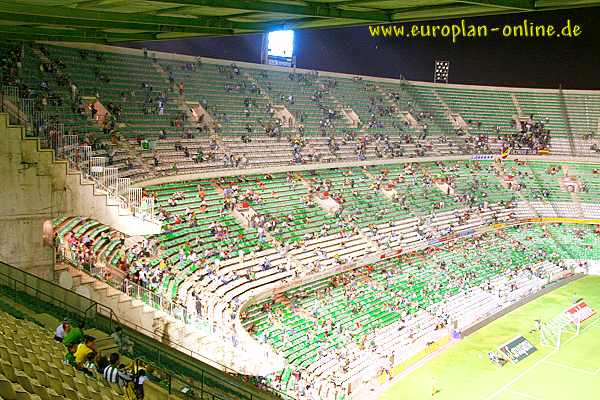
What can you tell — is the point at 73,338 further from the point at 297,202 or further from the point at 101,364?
the point at 297,202

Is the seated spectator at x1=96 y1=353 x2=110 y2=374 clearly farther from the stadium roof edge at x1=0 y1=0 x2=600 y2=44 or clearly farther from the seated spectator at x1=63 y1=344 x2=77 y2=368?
the stadium roof edge at x1=0 y1=0 x2=600 y2=44

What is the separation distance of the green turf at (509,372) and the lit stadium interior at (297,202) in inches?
4.4

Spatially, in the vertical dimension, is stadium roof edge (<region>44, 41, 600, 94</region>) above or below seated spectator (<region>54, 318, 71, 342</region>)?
above

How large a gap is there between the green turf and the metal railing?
10687 mm

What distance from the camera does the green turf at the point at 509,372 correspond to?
23.6 m

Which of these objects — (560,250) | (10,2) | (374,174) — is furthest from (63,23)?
(560,250)

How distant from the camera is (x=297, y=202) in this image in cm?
3172

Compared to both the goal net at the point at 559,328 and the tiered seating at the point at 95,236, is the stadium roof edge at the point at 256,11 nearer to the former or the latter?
the tiered seating at the point at 95,236

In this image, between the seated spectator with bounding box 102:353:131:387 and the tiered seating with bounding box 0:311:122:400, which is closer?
the tiered seating with bounding box 0:311:122:400

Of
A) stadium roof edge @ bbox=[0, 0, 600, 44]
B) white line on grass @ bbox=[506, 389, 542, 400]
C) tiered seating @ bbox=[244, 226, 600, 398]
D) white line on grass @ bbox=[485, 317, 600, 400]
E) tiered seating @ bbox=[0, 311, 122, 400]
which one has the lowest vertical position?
white line on grass @ bbox=[506, 389, 542, 400]

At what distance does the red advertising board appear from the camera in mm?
30422

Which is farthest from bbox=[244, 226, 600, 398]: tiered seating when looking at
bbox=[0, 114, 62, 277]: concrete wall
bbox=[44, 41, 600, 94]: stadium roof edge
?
bbox=[44, 41, 600, 94]: stadium roof edge

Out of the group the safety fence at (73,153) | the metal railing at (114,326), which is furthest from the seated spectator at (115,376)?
the safety fence at (73,153)

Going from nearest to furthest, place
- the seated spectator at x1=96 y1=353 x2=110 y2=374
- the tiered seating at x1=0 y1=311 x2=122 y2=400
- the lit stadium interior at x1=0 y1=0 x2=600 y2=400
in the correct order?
1. the tiered seating at x1=0 y1=311 x2=122 y2=400
2. the seated spectator at x1=96 y1=353 x2=110 y2=374
3. the lit stadium interior at x1=0 y1=0 x2=600 y2=400
